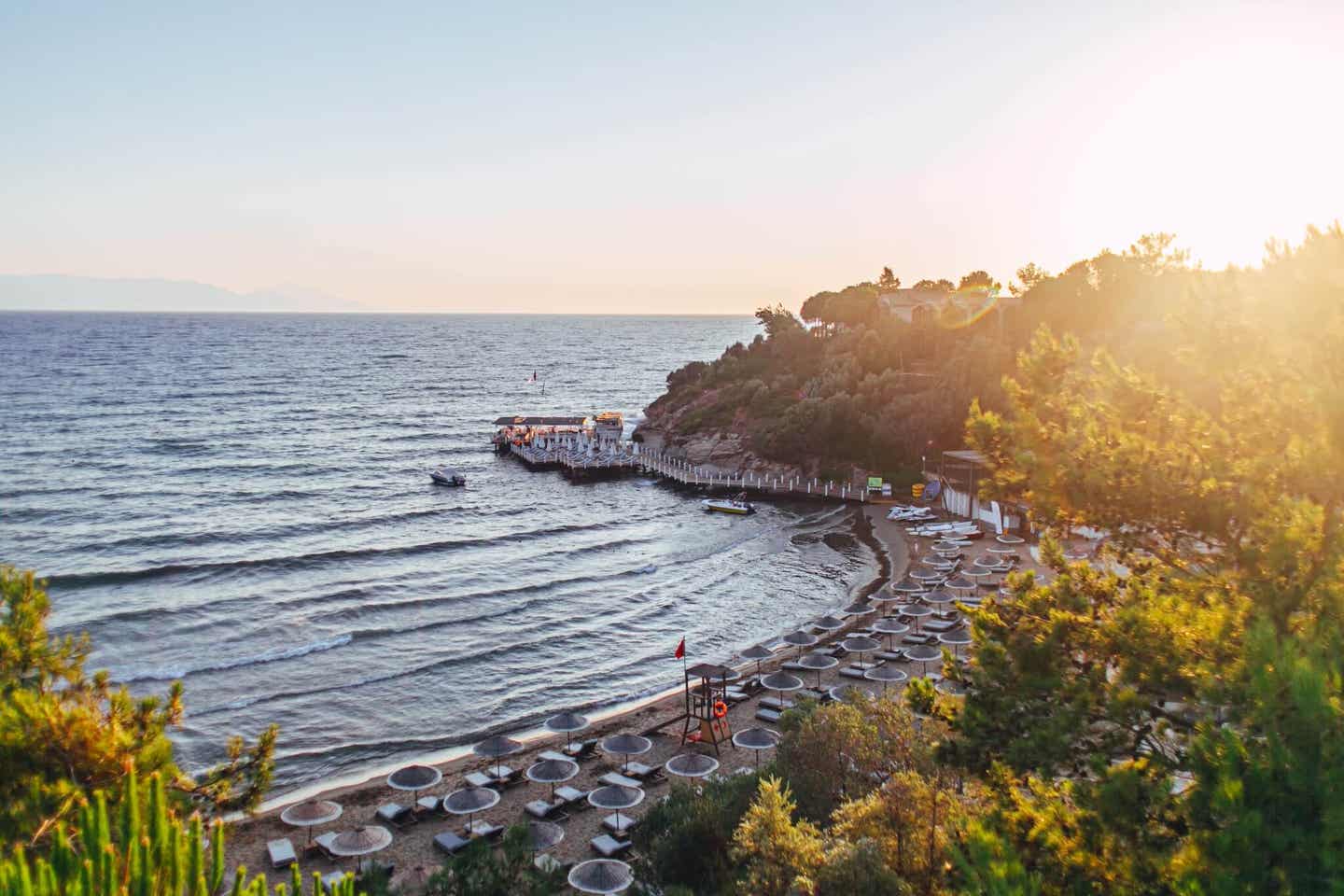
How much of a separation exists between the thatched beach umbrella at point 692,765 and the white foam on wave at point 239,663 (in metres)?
16.3

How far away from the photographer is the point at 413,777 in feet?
63.7

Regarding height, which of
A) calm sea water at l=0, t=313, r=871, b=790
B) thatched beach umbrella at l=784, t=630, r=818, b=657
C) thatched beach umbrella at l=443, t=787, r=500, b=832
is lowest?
calm sea water at l=0, t=313, r=871, b=790

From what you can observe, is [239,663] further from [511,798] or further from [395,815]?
[511,798]

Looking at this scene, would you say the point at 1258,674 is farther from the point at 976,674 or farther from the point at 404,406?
the point at 404,406

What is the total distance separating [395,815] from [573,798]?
3.87 meters

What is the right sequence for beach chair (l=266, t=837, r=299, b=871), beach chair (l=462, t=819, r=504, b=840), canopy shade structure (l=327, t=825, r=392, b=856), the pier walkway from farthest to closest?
the pier walkway, beach chair (l=462, t=819, r=504, b=840), beach chair (l=266, t=837, r=299, b=871), canopy shade structure (l=327, t=825, r=392, b=856)

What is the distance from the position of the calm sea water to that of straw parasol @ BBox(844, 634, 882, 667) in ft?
17.0

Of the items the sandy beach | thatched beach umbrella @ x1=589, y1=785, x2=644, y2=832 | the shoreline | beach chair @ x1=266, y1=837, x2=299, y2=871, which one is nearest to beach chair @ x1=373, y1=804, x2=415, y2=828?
the sandy beach

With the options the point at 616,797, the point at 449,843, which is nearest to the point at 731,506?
the point at 616,797

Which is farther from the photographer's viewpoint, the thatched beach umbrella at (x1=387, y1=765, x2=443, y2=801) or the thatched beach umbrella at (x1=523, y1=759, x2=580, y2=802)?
the thatched beach umbrella at (x1=523, y1=759, x2=580, y2=802)

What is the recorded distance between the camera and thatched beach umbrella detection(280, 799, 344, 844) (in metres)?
18.3

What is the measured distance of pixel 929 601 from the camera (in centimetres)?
3228

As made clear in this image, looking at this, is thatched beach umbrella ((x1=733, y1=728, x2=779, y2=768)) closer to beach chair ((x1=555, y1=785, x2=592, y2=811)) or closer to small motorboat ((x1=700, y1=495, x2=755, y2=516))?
beach chair ((x1=555, y1=785, x2=592, y2=811))

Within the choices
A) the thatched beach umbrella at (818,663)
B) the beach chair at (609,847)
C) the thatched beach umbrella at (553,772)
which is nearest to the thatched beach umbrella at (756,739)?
the thatched beach umbrella at (553,772)
